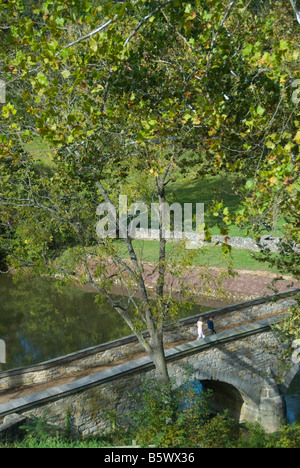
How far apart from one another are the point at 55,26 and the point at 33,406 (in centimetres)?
806

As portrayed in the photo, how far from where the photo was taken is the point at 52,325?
924 inches

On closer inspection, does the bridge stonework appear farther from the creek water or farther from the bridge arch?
the creek water

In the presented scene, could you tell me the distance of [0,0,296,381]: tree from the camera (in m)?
6.54

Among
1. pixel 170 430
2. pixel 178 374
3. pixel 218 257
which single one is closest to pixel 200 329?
pixel 178 374

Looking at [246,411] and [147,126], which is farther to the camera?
[246,411]

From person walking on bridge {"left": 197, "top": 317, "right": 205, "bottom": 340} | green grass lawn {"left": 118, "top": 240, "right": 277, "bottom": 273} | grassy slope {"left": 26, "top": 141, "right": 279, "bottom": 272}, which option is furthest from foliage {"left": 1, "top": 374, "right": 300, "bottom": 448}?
green grass lawn {"left": 118, "top": 240, "right": 277, "bottom": 273}

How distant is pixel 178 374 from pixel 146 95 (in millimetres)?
7553

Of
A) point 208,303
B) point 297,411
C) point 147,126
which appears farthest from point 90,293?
point 147,126

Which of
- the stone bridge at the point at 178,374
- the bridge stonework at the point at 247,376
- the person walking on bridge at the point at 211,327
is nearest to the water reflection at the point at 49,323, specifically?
the stone bridge at the point at 178,374

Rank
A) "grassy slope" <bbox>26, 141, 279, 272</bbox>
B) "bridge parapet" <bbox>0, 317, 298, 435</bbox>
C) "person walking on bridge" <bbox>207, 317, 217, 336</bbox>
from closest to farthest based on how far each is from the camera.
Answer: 1. "bridge parapet" <bbox>0, 317, 298, 435</bbox>
2. "person walking on bridge" <bbox>207, 317, 217, 336</bbox>
3. "grassy slope" <bbox>26, 141, 279, 272</bbox>

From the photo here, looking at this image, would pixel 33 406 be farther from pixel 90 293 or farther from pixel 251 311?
pixel 90 293

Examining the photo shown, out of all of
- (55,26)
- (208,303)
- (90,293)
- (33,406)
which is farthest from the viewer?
(90,293)

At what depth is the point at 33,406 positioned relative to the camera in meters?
11.0

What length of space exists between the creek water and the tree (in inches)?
207
